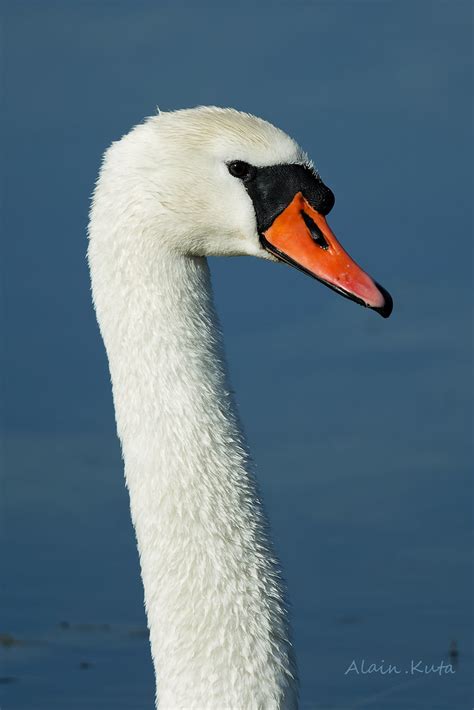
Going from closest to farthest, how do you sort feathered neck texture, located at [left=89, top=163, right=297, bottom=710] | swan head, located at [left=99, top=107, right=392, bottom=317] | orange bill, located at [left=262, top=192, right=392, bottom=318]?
1. feathered neck texture, located at [left=89, top=163, right=297, bottom=710]
2. swan head, located at [left=99, top=107, right=392, bottom=317]
3. orange bill, located at [left=262, top=192, right=392, bottom=318]

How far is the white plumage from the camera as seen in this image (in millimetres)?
4445

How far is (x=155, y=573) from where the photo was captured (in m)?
4.57

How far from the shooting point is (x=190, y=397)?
4500 millimetres

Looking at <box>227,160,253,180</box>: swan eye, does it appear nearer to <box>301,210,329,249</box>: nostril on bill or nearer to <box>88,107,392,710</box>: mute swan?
<box>88,107,392,710</box>: mute swan

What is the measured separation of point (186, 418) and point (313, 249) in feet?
2.56

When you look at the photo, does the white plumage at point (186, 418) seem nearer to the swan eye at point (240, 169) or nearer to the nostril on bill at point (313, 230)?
the swan eye at point (240, 169)

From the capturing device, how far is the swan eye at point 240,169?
4.67 m

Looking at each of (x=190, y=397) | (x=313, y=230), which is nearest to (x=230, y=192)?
(x=313, y=230)

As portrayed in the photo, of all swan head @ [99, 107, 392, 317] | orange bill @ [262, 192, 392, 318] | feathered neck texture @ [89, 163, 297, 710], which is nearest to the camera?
feathered neck texture @ [89, 163, 297, 710]

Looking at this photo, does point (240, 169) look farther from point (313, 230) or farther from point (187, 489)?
point (187, 489)

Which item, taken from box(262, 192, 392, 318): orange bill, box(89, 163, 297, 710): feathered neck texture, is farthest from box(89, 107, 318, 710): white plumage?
box(262, 192, 392, 318): orange bill

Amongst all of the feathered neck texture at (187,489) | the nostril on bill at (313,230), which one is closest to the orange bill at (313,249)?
the nostril on bill at (313,230)

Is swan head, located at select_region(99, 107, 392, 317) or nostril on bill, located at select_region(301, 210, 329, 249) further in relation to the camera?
nostril on bill, located at select_region(301, 210, 329, 249)

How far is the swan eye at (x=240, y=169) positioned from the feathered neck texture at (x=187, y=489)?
1.13 feet
